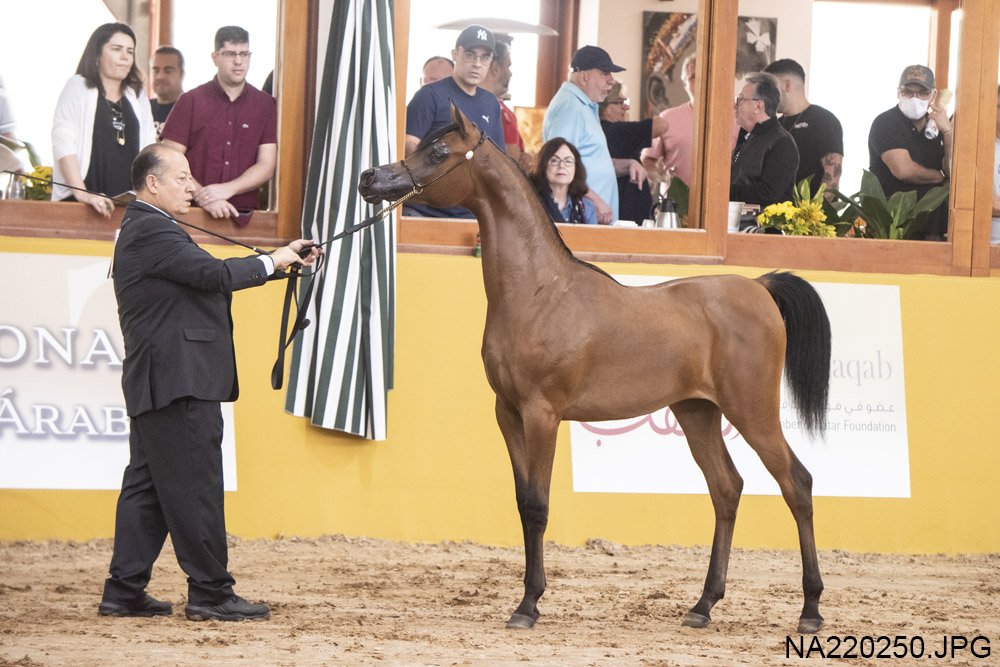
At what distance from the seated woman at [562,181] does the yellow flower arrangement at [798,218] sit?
3.76 ft

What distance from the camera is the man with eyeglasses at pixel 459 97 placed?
717 centimetres

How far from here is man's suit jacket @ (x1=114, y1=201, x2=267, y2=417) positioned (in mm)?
4434

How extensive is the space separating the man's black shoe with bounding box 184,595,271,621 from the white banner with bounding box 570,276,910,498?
240 centimetres

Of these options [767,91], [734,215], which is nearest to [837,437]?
[734,215]

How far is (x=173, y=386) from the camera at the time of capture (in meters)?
4.44

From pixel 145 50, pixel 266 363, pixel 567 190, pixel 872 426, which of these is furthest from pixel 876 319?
pixel 145 50

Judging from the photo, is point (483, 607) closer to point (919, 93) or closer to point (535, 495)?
point (535, 495)

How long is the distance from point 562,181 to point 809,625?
3.40 meters

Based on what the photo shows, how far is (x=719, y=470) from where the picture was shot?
515 centimetres

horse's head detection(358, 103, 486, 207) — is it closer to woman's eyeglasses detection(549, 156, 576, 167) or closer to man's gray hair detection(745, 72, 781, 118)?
woman's eyeglasses detection(549, 156, 576, 167)

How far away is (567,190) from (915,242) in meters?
2.25

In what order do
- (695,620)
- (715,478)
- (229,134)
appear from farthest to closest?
1. (229,134)
2. (715,478)
3. (695,620)

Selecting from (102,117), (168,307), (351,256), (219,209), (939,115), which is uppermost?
(939,115)

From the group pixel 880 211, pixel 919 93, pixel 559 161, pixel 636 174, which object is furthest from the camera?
pixel 919 93
